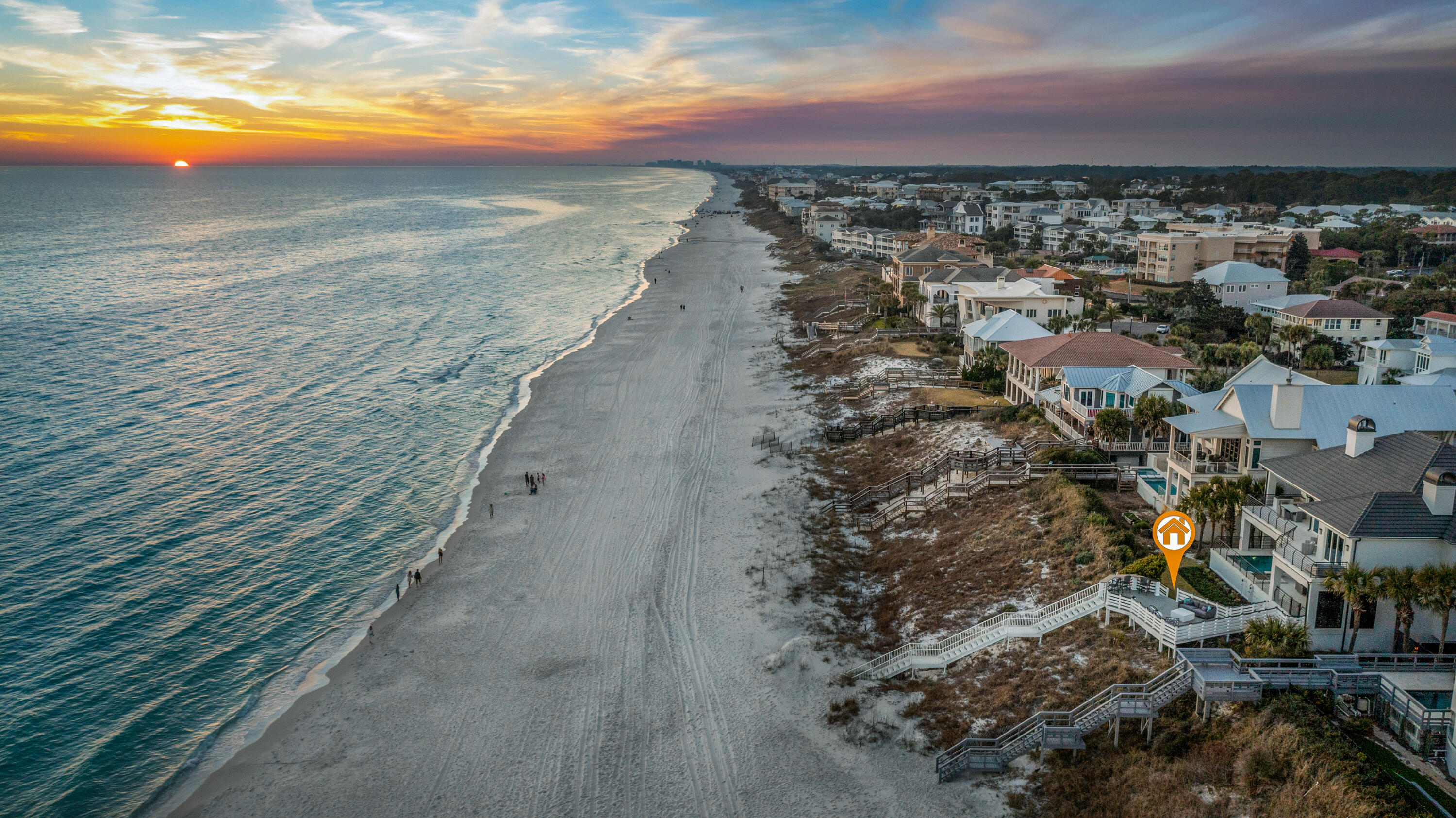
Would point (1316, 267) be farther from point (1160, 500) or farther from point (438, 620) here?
point (438, 620)

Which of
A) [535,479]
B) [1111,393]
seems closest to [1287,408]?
[1111,393]

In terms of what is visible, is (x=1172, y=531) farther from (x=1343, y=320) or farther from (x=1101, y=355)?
(x=1343, y=320)

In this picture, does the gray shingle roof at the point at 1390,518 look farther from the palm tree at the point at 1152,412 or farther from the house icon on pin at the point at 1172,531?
the palm tree at the point at 1152,412

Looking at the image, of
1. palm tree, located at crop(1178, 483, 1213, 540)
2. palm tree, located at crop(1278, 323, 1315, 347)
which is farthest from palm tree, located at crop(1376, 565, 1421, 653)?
palm tree, located at crop(1278, 323, 1315, 347)

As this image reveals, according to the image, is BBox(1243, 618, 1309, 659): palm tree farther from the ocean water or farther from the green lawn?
the ocean water

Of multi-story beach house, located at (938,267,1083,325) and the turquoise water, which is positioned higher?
multi-story beach house, located at (938,267,1083,325)

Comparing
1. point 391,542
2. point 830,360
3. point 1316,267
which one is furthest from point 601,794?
point 1316,267
